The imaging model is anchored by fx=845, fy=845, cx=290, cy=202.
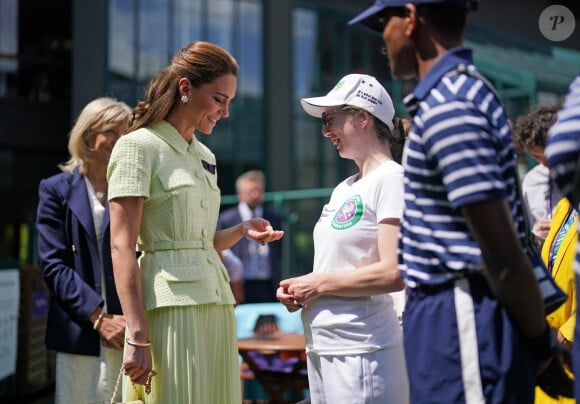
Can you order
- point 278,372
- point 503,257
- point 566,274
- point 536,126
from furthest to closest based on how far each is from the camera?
point 278,372 < point 536,126 < point 566,274 < point 503,257

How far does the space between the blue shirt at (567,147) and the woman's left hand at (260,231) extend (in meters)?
1.53

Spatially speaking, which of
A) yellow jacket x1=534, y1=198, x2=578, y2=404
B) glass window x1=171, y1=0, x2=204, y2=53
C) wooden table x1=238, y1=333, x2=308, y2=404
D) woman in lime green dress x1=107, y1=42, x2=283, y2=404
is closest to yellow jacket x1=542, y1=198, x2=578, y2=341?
yellow jacket x1=534, y1=198, x2=578, y2=404

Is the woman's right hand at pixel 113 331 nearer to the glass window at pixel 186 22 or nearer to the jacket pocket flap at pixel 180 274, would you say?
the jacket pocket flap at pixel 180 274

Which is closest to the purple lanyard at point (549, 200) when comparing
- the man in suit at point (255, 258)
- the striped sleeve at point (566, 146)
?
the striped sleeve at point (566, 146)

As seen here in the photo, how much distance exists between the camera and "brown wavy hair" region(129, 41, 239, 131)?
2.96 meters

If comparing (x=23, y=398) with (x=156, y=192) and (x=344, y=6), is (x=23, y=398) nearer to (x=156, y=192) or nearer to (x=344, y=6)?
(x=156, y=192)

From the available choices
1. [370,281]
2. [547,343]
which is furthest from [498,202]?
[370,281]

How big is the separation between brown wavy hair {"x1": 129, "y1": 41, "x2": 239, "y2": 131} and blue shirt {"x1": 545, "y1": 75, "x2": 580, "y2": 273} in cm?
149

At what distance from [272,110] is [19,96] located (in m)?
4.57

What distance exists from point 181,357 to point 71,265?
97cm

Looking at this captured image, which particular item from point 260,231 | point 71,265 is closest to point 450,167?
point 260,231

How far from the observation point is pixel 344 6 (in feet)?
43.7

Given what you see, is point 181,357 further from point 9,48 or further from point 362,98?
point 9,48

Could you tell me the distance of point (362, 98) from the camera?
9.45 feet
